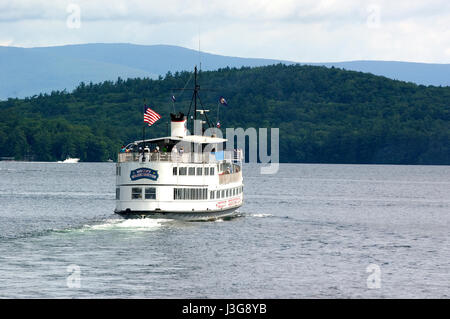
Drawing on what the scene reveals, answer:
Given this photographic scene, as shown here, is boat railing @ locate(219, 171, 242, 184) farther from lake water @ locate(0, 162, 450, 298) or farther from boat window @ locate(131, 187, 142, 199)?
boat window @ locate(131, 187, 142, 199)

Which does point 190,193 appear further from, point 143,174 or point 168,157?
point 143,174

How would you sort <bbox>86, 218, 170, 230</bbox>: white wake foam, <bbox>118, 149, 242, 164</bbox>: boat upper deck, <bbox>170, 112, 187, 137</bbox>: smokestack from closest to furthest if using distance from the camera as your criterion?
<bbox>86, 218, 170, 230</bbox>: white wake foam < <bbox>118, 149, 242, 164</bbox>: boat upper deck < <bbox>170, 112, 187, 137</bbox>: smokestack

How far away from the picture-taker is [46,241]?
58.8 meters

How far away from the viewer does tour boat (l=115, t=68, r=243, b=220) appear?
209ft

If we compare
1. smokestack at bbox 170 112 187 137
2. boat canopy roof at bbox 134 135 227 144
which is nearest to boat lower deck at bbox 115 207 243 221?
boat canopy roof at bbox 134 135 227 144

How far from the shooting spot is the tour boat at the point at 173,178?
63.6 m

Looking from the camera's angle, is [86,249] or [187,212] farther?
[187,212]

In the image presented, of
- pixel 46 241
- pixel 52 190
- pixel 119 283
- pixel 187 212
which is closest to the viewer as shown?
pixel 119 283

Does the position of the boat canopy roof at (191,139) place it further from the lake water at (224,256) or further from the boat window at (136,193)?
the lake water at (224,256)

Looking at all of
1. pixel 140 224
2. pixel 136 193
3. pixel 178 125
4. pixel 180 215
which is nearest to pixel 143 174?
pixel 136 193

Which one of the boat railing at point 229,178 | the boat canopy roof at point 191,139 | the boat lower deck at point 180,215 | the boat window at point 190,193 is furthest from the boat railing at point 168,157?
the boat lower deck at point 180,215
